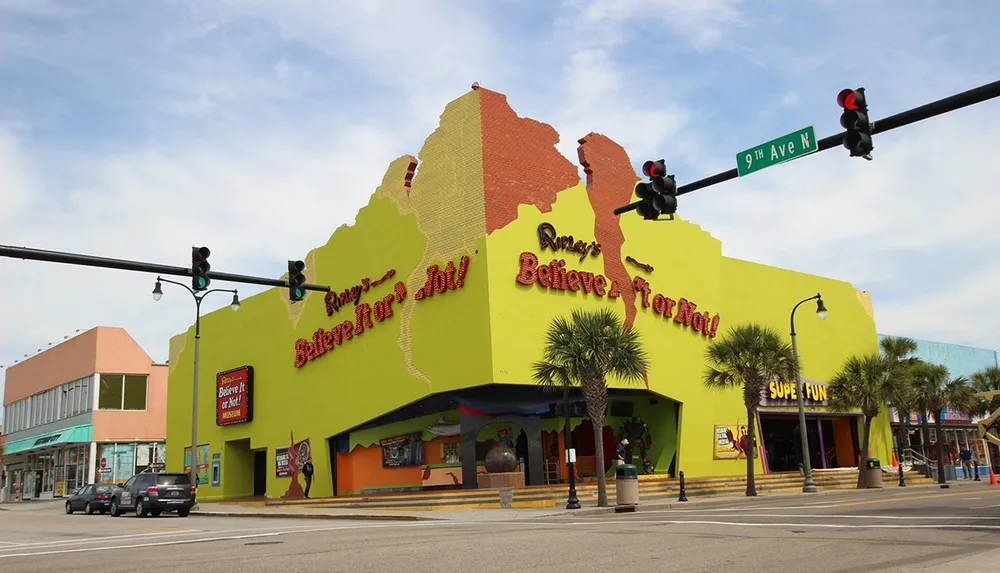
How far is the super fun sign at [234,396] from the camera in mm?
47062

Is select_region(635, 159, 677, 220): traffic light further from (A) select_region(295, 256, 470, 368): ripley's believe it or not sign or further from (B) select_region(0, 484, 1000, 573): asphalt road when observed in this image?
(A) select_region(295, 256, 470, 368): ripley's believe it or not sign

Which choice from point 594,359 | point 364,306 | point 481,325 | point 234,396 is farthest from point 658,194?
point 234,396

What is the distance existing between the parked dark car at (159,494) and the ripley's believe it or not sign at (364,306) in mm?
9512

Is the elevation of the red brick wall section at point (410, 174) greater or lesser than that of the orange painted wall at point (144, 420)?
greater

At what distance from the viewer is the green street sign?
13906 millimetres

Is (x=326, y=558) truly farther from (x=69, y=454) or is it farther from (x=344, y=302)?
(x=69, y=454)

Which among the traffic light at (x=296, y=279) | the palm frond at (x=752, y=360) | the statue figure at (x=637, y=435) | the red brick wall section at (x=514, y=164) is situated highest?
the red brick wall section at (x=514, y=164)

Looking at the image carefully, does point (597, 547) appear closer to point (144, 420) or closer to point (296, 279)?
point (296, 279)

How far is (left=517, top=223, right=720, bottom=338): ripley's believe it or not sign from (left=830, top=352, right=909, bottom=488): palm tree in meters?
8.91

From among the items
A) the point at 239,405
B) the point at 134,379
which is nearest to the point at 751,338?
the point at 239,405

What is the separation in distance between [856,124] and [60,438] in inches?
2604

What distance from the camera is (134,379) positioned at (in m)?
66.4

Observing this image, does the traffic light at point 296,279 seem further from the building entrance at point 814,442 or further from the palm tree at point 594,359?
the building entrance at point 814,442

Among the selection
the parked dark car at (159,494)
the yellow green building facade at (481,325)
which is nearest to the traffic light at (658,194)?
the yellow green building facade at (481,325)
